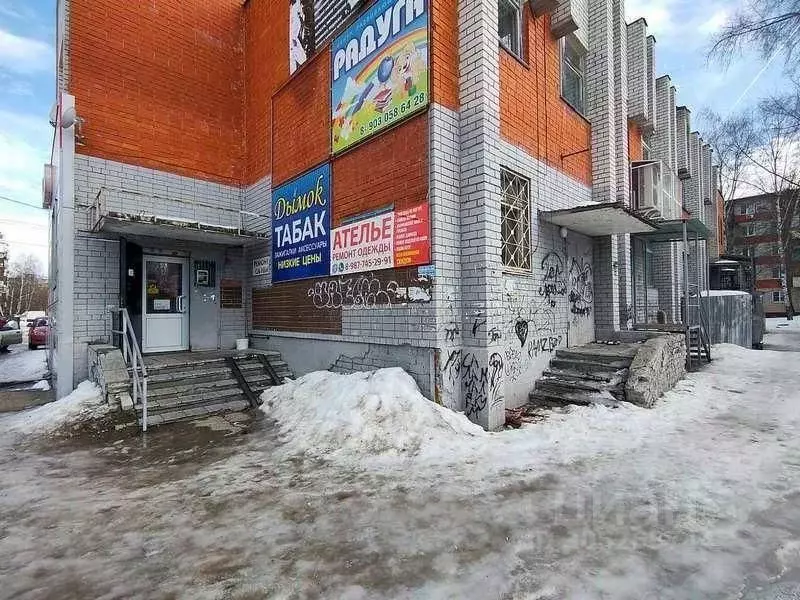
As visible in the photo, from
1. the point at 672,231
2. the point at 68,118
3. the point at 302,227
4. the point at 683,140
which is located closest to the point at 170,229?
the point at 302,227

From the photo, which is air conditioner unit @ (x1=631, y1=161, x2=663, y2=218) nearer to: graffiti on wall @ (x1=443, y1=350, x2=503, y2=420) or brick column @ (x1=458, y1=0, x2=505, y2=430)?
brick column @ (x1=458, y1=0, x2=505, y2=430)

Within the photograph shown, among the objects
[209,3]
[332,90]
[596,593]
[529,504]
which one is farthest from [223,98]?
[596,593]

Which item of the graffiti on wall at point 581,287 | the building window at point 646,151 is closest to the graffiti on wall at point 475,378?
the graffiti on wall at point 581,287

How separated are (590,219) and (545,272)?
4.01 feet

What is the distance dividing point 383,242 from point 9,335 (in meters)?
21.9

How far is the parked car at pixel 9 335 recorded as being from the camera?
62.1 ft

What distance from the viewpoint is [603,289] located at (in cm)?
924

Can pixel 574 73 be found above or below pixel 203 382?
above

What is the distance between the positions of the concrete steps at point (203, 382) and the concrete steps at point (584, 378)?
182 inches

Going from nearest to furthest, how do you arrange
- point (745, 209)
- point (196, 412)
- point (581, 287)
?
point (196, 412)
point (581, 287)
point (745, 209)

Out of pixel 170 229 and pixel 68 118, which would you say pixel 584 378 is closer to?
pixel 170 229

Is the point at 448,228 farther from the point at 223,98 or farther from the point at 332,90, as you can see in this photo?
the point at 223,98

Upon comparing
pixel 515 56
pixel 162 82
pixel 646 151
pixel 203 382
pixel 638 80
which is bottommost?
pixel 203 382

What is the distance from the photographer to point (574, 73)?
9.55 metres
